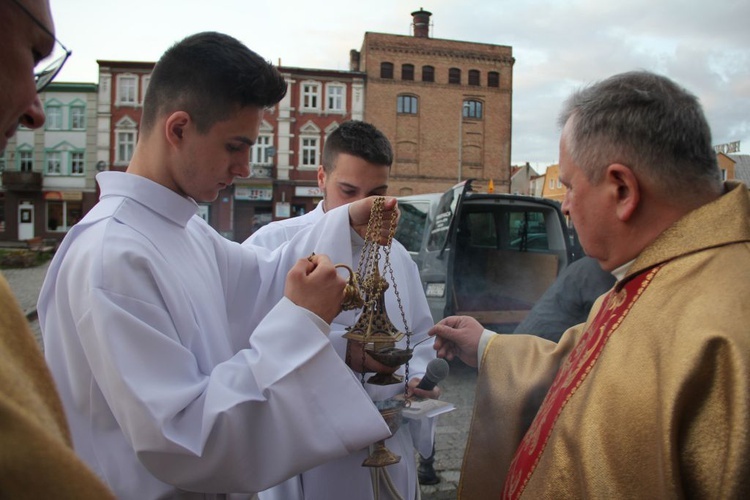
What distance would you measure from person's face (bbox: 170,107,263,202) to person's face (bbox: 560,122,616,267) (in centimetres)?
97

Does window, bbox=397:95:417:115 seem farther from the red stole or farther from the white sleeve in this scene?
the white sleeve

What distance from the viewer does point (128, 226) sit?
5.16 feet

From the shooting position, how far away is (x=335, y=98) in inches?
1246

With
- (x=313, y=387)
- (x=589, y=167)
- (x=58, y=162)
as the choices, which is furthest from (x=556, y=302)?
(x=58, y=162)

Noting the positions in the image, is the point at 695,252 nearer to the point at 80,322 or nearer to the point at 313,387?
the point at 313,387

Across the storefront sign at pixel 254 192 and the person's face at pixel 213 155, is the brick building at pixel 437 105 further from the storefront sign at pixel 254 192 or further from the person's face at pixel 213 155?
the person's face at pixel 213 155

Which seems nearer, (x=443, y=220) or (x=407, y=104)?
(x=443, y=220)

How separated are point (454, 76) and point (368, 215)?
32650 millimetres

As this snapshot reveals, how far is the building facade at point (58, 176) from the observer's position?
30578mm

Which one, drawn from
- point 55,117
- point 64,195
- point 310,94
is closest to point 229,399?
point 310,94

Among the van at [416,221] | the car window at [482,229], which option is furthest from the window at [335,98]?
the van at [416,221]

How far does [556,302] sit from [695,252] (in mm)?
2774

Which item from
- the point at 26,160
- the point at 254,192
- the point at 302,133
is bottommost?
the point at 254,192

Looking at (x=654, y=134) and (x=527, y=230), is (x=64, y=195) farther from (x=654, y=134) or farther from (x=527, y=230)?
(x=654, y=134)
